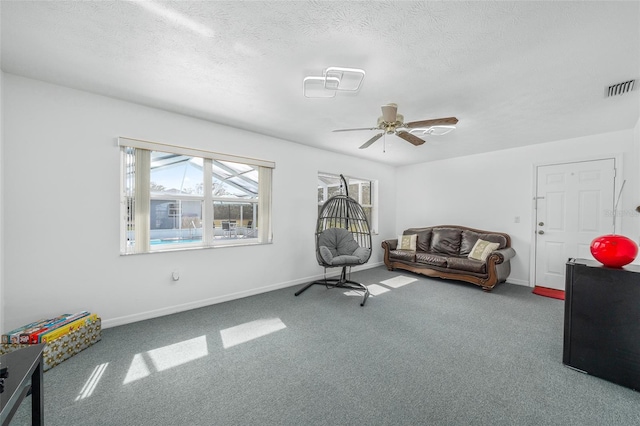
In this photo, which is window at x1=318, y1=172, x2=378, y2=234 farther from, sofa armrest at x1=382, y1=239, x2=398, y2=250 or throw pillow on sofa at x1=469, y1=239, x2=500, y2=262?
throw pillow on sofa at x1=469, y1=239, x2=500, y2=262

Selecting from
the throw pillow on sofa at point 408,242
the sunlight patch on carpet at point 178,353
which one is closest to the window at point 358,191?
the throw pillow on sofa at point 408,242

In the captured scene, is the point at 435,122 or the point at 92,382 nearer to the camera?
the point at 92,382

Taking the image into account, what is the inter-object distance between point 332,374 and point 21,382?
5.33 ft

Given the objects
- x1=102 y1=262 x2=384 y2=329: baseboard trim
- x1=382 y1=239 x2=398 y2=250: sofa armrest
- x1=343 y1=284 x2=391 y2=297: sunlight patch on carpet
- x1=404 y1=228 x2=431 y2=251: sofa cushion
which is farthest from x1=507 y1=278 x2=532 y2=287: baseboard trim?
x1=102 y1=262 x2=384 y2=329: baseboard trim

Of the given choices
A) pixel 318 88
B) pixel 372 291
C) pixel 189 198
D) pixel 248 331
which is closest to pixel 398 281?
pixel 372 291

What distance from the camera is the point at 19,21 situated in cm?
159

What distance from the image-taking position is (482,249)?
4.20 metres

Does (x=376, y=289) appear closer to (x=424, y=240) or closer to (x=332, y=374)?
(x=424, y=240)

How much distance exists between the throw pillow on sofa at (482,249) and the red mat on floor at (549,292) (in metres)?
0.83

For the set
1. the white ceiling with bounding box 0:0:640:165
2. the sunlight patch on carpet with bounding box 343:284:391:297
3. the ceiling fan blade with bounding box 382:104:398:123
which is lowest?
the sunlight patch on carpet with bounding box 343:284:391:297

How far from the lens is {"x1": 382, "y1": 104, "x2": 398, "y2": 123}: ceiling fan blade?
238 cm

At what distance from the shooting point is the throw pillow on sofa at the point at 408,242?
204 inches

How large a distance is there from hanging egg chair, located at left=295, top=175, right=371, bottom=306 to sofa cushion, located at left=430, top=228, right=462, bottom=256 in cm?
147

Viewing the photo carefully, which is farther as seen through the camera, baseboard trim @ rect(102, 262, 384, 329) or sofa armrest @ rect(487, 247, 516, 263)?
sofa armrest @ rect(487, 247, 516, 263)
